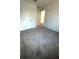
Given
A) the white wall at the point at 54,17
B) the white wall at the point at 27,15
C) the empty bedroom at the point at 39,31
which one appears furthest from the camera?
the white wall at the point at 54,17

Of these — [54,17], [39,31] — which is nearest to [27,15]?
[39,31]

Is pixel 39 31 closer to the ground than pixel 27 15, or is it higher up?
closer to the ground

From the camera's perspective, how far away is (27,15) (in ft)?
20.3

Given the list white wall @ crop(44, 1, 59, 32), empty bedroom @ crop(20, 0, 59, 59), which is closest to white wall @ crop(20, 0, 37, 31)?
empty bedroom @ crop(20, 0, 59, 59)

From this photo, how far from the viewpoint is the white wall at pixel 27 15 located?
5571 mm

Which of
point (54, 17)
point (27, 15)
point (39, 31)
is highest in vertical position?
point (27, 15)

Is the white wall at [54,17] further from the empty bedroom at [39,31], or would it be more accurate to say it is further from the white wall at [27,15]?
the white wall at [27,15]

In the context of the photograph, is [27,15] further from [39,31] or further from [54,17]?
[54,17]

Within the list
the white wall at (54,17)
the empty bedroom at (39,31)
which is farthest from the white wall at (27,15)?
the white wall at (54,17)
